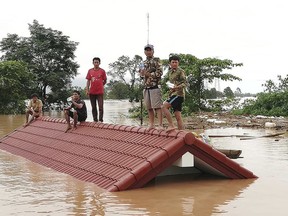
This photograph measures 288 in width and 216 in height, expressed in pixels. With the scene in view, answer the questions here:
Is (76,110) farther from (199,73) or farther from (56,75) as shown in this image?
(56,75)

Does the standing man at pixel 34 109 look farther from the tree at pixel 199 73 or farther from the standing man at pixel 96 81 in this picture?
the tree at pixel 199 73

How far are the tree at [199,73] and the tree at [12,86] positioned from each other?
45.0 ft

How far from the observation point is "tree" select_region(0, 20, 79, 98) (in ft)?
142

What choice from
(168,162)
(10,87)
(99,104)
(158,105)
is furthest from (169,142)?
(10,87)

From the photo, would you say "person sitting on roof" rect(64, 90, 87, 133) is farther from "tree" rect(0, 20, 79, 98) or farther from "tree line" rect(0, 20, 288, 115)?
"tree" rect(0, 20, 79, 98)

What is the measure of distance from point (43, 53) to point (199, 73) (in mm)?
18486

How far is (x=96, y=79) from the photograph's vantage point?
11641 mm

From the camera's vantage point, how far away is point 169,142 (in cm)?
754

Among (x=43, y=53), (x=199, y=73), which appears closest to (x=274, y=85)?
(x=199, y=73)

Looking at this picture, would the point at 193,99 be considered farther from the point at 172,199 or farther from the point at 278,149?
the point at 172,199

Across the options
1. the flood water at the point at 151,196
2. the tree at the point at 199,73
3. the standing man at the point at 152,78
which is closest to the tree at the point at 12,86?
the tree at the point at 199,73

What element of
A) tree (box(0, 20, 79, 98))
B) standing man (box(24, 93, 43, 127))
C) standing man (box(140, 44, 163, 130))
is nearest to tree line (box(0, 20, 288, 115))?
tree (box(0, 20, 79, 98))

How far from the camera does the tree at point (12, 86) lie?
121 ft

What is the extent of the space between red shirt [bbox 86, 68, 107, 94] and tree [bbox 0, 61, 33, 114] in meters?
26.7
